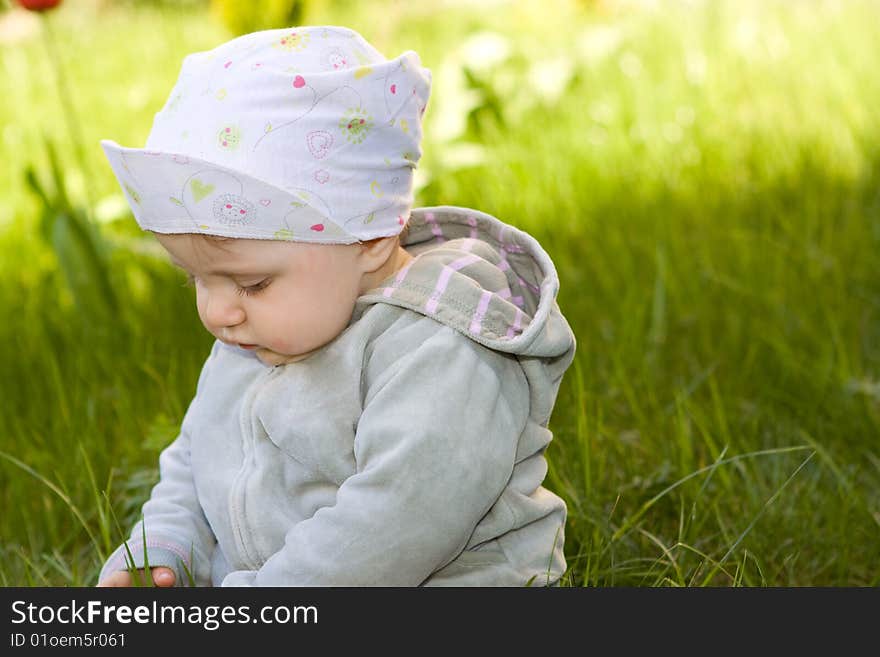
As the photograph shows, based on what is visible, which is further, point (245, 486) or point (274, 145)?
point (245, 486)

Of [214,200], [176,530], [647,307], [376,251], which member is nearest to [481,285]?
[376,251]

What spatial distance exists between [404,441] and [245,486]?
0.98 ft

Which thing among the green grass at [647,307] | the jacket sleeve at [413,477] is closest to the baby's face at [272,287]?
the jacket sleeve at [413,477]

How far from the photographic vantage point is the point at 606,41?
14.4 ft

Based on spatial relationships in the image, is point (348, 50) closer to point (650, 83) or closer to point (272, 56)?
point (272, 56)

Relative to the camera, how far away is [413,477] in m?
1.41

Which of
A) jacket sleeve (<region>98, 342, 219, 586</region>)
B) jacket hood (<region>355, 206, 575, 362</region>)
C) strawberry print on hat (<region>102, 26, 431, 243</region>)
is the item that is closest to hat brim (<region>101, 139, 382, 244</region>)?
strawberry print on hat (<region>102, 26, 431, 243</region>)

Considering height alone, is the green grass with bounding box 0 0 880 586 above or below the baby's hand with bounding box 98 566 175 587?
below

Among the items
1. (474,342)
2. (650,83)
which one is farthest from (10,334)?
(650,83)

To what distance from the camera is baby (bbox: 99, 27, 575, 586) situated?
1.41 metres

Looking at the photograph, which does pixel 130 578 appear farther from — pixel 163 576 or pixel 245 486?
pixel 245 486

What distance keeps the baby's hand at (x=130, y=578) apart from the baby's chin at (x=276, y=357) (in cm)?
34

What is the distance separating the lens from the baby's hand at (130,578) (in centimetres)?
166

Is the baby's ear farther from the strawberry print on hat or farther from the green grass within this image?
the green grass
